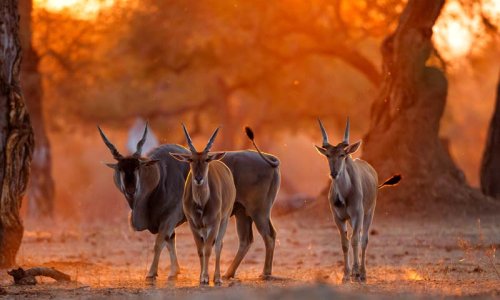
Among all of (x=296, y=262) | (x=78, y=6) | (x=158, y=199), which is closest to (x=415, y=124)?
(x=296, y=262)

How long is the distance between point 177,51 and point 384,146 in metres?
15.3

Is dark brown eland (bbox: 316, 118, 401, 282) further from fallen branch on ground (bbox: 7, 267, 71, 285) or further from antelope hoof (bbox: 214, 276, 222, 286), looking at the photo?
fallen branch on ground (bbox: 7, 267, 71, 285)

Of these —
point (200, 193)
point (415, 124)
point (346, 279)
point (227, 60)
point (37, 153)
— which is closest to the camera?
point (200, 193)

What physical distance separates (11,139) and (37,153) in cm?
1486

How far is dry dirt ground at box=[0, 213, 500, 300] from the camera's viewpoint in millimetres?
11992

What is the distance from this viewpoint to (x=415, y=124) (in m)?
23.1

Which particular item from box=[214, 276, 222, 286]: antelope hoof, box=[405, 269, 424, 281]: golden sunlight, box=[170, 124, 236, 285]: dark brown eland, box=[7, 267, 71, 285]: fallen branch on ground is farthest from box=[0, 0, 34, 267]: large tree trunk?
box=[405, 269, 424, 281]: golden sunlight

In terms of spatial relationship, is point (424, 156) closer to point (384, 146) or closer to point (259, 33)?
point (384, 146)

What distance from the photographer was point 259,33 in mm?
34156

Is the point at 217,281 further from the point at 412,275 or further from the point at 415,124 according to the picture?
the point at 415,124

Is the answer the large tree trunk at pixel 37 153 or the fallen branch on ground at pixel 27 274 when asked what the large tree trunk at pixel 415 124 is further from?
the fallen branch on ground at pixel 27 274

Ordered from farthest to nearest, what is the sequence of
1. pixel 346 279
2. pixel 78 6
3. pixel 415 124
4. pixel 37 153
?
pixel 78 6, pixel 37 153, pixel 415 124, pixel 346 279

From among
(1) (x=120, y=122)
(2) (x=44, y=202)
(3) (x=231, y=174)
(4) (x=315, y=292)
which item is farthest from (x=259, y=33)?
(4) (x=315, y=292)

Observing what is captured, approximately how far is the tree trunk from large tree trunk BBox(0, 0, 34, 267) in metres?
12.4
